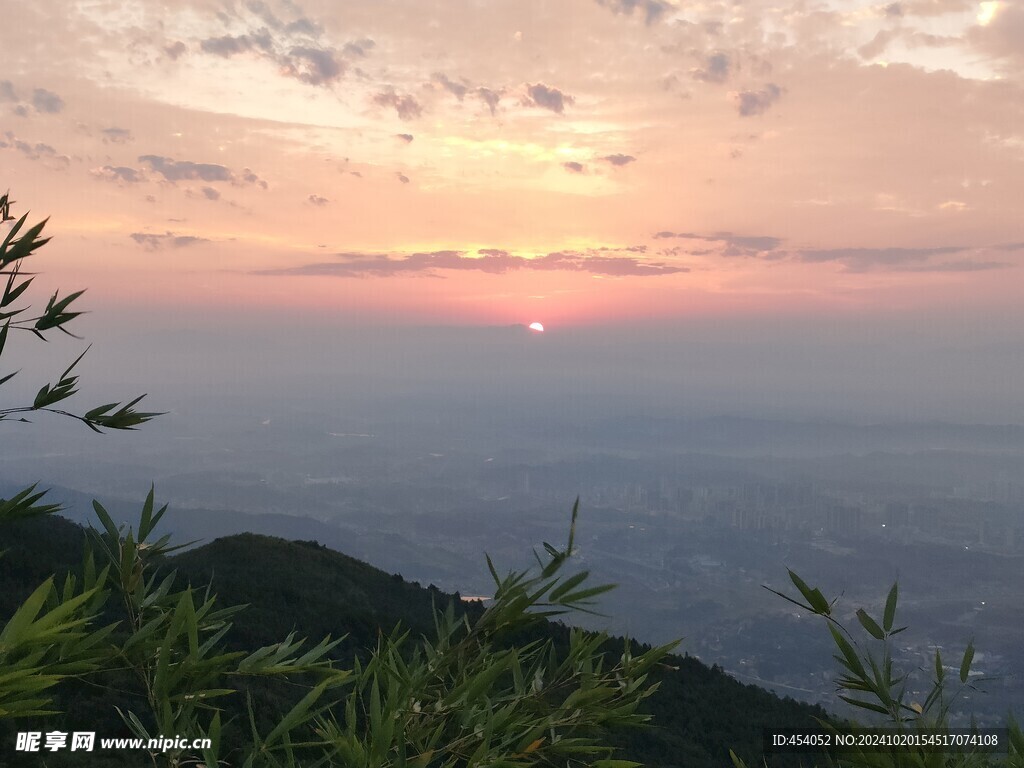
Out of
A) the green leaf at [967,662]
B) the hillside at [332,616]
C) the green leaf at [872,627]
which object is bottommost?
the hillside at [332,616]

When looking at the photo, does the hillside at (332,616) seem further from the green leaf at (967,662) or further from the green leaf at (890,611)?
the green leaf at (890,611)

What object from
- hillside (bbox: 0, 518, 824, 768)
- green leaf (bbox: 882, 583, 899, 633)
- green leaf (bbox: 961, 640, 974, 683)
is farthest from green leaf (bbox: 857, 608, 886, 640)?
hillside (bbox: 0, 518, 824, 768)

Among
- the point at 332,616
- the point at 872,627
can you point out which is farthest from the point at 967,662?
the point at 332,616

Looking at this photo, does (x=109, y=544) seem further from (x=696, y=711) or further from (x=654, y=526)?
(x=654, y=526)

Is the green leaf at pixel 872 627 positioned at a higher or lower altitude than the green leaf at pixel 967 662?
higher

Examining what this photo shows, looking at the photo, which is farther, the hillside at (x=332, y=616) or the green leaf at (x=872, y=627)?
the hillside at (x=332, y=616)

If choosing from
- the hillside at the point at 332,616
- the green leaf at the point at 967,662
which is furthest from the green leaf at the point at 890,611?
the hillside at the point at 332,616

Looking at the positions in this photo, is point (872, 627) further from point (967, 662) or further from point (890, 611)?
point (967, 662)

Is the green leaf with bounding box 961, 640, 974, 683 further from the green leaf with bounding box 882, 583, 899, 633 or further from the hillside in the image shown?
the hillside

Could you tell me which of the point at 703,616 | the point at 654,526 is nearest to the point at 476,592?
the point at 703,616
